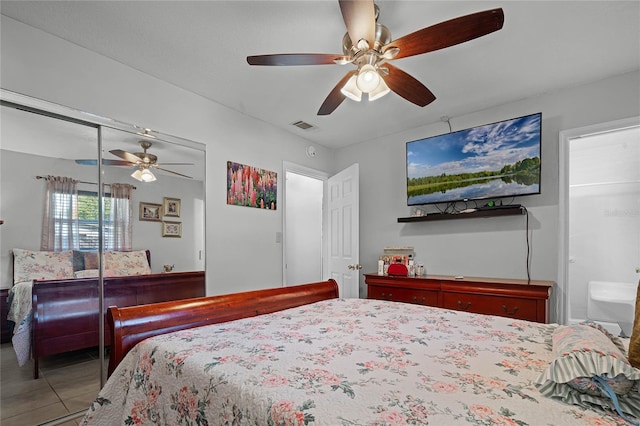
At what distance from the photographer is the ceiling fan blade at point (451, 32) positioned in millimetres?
1433

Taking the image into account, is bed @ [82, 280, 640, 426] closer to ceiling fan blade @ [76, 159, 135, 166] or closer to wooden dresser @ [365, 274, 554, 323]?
wooden dresser @ [365, 274, 554, 323]

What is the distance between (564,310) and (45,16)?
457 centimetres

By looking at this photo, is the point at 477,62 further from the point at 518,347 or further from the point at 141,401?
the point at 141,401

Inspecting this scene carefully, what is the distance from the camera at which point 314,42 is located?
2.19 meters

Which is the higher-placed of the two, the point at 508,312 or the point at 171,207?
the point at 171,207

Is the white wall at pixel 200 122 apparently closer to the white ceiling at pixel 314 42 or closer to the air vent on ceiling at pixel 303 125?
the white ceiling at pixel 314 42

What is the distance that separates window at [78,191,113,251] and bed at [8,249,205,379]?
80 millimetres

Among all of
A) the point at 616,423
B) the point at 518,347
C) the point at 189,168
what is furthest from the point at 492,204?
the point at 189,168

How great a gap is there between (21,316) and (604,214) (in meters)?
6.50

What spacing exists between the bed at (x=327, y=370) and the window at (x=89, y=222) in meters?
1.09

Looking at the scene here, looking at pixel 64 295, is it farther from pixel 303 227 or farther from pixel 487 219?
pixel 487 219

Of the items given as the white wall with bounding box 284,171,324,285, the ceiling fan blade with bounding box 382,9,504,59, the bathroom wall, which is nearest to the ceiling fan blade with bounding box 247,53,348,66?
the ceiling fan blade with bounding box 382,9,504,59

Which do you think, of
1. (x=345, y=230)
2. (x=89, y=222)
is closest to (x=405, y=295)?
(x=345, y=230)

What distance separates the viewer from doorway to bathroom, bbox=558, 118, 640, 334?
418 centimetres
